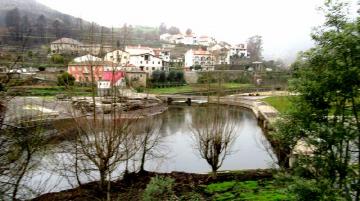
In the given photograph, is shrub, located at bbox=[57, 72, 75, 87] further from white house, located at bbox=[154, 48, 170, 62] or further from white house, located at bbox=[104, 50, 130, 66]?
white house, located at bbox=[154, 48, 170, 62]

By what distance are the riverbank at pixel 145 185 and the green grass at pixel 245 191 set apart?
15 cm

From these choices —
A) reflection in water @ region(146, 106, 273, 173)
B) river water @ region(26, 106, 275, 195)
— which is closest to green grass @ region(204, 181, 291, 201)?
river water @ region(26, 106, 275, 195)

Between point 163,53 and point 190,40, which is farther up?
point 190,40

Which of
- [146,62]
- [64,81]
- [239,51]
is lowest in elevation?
[64,81]

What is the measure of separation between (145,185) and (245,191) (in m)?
4.42

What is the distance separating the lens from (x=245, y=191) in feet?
48.1

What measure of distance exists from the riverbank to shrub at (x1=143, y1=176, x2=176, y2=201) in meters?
0.74

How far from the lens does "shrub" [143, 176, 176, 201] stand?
12570 millimetres

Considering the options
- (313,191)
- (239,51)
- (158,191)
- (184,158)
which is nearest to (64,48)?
(184,158)

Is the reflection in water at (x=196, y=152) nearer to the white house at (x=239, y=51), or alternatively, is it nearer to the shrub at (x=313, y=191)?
the shrub at (x=313, y=191)

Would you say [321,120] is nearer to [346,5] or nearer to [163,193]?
[346,5]

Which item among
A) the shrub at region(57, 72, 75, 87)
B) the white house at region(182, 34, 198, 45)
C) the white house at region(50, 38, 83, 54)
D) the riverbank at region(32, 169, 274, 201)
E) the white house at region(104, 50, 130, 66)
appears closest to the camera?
the white house at region(104, 50, 130, 66)

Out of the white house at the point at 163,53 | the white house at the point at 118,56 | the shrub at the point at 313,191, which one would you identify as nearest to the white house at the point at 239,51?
the white house at the point at 163,53

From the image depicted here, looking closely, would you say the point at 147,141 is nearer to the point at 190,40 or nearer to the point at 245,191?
the point at 245,191
